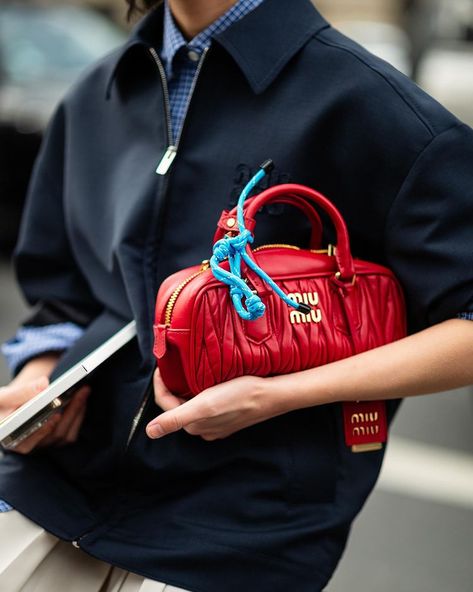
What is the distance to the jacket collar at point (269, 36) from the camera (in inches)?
57.4

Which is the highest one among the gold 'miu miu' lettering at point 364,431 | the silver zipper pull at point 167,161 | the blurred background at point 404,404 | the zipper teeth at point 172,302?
the silver zipper pull at point 167,161

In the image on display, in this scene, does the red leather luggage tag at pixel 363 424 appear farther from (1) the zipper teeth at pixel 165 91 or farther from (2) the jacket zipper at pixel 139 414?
(1) the zipper teeth at pixel 165 91

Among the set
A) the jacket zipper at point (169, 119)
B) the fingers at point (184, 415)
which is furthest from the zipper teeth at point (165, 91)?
the fingers at point (184, 415)

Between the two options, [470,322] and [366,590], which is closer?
[470,322]

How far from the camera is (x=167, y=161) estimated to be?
1514 millimetres

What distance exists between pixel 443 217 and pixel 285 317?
282 mm

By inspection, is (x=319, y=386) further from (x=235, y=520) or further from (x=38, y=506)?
(x=38, y=506)

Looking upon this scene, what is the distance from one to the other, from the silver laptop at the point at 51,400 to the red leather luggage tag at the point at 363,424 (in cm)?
37

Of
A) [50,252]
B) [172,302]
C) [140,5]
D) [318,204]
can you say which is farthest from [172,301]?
[140,5]

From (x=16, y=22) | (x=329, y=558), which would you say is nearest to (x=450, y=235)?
(x=329, y=558)

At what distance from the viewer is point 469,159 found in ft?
4.56

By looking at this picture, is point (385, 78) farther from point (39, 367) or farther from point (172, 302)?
point (39, 367)

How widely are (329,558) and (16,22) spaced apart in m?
6.33

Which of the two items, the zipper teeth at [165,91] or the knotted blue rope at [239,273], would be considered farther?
the zipper teeth at [165,91]
